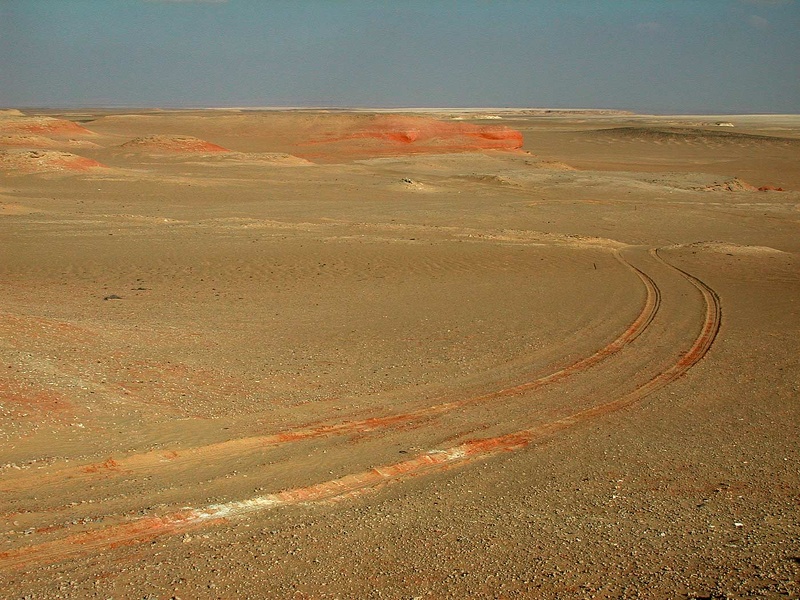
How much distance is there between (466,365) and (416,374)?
66cm

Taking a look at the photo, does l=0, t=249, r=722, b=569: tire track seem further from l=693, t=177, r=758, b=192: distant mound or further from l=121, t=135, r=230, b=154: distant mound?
l=121, t=135, r=230, b=154: distant mound

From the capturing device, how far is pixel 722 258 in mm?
17000

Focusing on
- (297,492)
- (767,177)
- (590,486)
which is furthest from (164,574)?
(767,177)

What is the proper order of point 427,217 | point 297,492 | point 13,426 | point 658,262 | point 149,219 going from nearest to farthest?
point 297,492 → point 13,426 → point 658,262 → point 149,219 → point 427,217

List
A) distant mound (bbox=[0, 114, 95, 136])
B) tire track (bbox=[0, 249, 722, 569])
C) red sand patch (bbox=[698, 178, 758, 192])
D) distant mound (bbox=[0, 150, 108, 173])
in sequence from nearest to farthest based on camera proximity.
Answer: tire track (bbox=[0, 249, 722, 569])
distant mound (bbox=[0, 150, 108, 173])
red sand patch (bbox=[698, 178, 758, 192])
distant mound (bbox=[0, 114, 95, 136])

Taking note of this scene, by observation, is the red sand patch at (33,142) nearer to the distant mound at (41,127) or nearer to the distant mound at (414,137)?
the distant mound at (41,127)

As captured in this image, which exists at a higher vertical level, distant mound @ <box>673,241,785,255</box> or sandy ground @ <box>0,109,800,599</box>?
sandy ground @ <box>0,109,800,599</box>

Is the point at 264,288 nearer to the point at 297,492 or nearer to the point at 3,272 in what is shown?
the point at 3,272

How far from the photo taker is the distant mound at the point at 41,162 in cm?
2623

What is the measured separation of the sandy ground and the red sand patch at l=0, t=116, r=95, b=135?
26.6 meters

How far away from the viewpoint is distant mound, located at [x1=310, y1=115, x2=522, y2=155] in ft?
147

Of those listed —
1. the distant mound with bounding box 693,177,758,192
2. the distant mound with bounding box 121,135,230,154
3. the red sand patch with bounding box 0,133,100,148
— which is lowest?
the red sand patch with bounding box 0,133,100,148

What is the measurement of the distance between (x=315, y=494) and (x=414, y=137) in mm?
42960

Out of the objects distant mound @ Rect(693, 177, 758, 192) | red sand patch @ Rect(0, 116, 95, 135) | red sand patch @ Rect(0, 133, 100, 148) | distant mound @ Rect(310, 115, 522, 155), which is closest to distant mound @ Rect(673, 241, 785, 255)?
distant mound @ Rect(693, 177, 758, 192)
